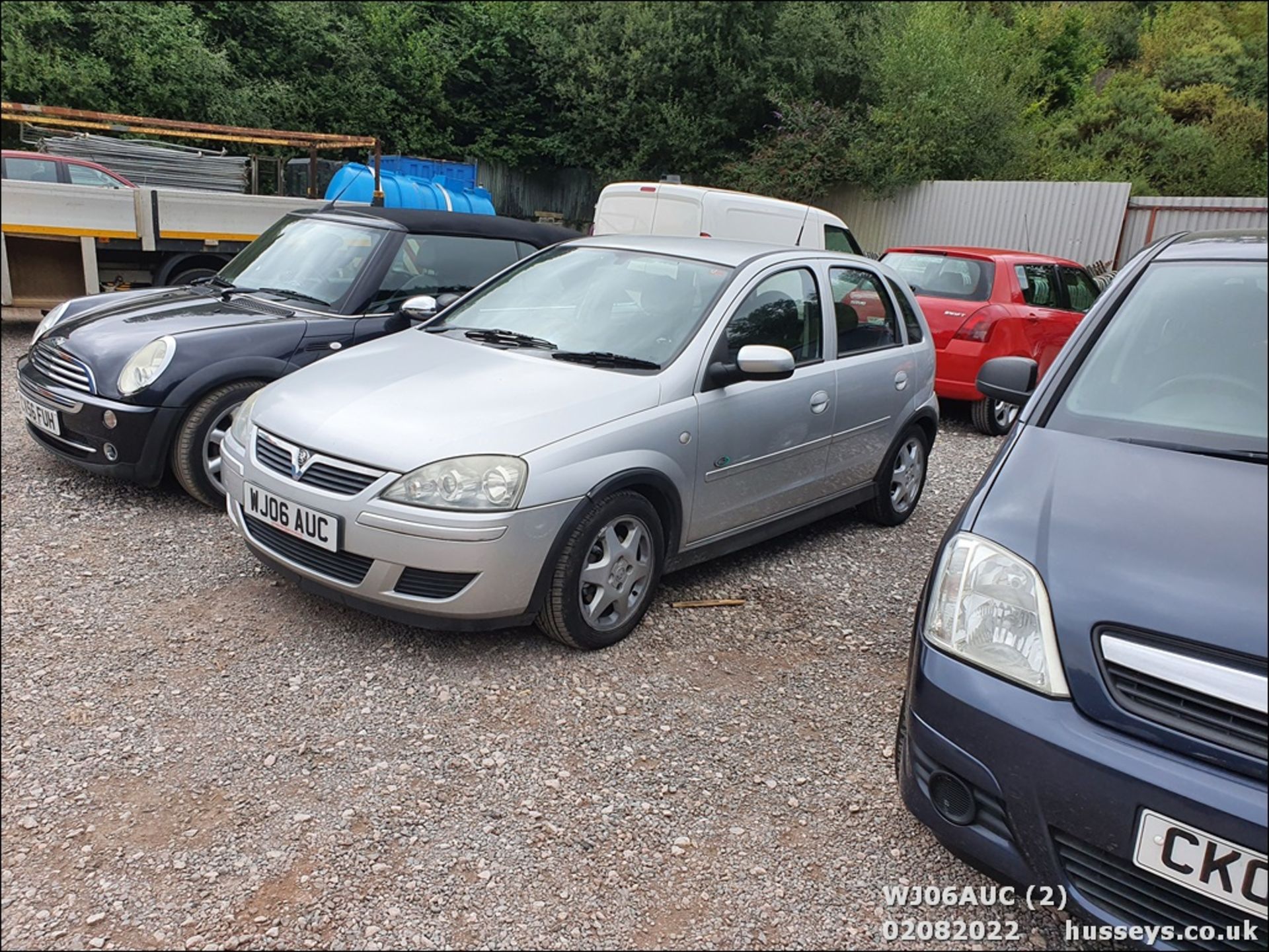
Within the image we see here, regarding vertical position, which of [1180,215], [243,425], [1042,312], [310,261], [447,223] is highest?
[1180,215]

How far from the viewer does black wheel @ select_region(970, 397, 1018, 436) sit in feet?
27.8

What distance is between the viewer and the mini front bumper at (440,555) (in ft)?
11.0

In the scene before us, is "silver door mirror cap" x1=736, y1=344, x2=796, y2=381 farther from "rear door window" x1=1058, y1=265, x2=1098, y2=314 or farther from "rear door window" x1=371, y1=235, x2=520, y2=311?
"rear door window" x1=1058, y1=265, x2=1098, y2=314

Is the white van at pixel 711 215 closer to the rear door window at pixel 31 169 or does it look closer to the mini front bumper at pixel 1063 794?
the rear door window at pixel 31 169

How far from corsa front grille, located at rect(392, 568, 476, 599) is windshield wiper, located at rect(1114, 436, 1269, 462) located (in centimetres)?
217

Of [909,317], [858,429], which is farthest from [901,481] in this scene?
[909,317]

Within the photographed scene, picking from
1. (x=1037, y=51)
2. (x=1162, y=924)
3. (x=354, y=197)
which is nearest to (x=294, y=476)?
(x=1162, y=924)

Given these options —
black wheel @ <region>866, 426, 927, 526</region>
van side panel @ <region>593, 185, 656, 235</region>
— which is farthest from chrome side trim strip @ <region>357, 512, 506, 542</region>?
van side panel @ <region>593, 185, 656, 235</region>

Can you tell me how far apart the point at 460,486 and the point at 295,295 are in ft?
9.77

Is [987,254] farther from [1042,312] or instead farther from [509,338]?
[509,338]

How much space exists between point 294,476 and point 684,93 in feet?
58.1

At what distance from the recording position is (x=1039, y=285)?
8633mm

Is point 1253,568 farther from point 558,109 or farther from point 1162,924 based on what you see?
point 558,109

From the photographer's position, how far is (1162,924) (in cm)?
200
